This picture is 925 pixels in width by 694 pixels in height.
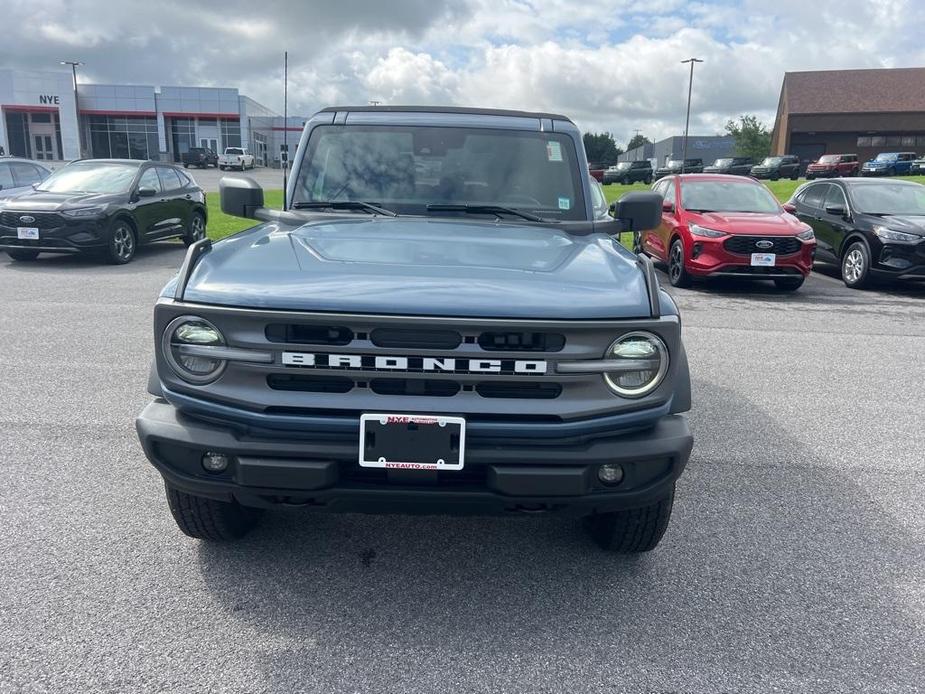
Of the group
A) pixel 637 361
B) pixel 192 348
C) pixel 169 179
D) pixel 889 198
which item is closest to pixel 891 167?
pixel 889 198

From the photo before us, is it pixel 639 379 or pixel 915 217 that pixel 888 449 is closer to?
pixel 639 379

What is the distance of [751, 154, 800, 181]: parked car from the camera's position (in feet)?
150

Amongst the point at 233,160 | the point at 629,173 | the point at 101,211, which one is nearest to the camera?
the point at 101,211

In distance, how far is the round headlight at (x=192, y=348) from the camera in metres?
2.56

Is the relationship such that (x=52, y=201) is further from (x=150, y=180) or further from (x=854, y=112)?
(x=854, y=112)

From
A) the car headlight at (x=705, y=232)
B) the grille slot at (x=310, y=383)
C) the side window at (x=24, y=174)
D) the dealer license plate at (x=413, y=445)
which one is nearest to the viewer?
the dealer license plate at (x=413, y=445)

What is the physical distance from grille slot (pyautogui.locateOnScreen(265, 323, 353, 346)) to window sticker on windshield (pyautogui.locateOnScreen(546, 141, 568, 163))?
1957 millimetres

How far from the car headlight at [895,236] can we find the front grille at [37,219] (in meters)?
11.8

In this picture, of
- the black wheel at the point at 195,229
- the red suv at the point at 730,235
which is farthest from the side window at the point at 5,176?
the red suv at the point at 730,235

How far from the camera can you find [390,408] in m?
2.46

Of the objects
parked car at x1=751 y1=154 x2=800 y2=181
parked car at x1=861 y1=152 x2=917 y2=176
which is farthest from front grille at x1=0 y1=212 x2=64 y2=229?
parked car at x1=861 y1=152 x2=917 y2=176

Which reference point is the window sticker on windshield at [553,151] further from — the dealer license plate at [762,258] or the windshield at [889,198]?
the windshield at [889,198]

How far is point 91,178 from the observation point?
12.3 m

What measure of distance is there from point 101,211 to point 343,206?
9.07 meters
